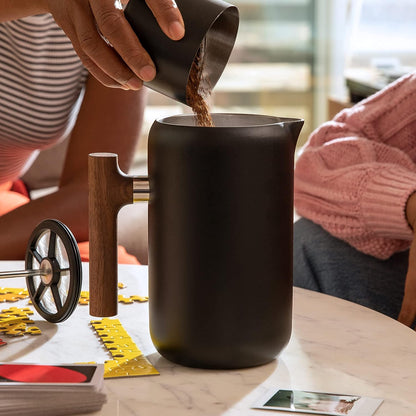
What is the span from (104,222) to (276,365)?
250mm

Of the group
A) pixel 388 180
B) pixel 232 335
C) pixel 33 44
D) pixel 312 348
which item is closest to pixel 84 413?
pixel 232 335

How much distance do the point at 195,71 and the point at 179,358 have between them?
0.33m

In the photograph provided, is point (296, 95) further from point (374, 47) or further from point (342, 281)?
point (342, 281)

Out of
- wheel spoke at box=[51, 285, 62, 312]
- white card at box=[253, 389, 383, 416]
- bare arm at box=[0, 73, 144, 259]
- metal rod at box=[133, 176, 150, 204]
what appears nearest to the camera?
white card at box=[253, 389, 383, 416]

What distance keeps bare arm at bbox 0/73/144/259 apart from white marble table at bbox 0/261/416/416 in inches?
27.0

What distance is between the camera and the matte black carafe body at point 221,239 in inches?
29.4

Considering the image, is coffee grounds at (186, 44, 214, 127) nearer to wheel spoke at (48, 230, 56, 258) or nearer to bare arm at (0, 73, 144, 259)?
wheel spoke at (48, 230, 56, 258)

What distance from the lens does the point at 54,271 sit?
94cm

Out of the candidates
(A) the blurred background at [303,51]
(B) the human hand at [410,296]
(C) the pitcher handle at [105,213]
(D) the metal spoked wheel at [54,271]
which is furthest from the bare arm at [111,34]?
(A) the blurred background at [303,51]

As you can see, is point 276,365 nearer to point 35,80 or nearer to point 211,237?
point 211,237

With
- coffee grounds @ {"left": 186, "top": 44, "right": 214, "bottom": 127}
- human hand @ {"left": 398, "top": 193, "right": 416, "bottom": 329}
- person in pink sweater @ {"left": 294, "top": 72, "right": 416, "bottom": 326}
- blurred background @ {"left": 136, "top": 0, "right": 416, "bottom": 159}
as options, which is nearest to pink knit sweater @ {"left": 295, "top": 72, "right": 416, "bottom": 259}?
person in pink sweater @ {"left": 294, "top": 72, "right": 416, "bottom": 326}

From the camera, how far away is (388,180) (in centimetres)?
138

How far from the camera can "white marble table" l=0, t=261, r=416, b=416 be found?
725mm

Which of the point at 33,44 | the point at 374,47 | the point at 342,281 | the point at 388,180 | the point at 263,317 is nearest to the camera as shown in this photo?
the point at 263,317
